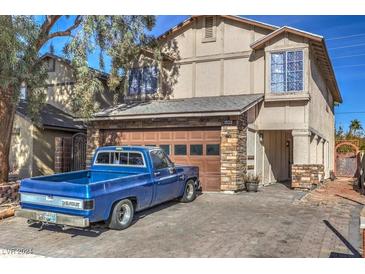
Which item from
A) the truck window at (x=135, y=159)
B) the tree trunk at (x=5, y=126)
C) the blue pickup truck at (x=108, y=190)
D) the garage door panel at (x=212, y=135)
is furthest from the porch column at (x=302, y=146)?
the tree trunk at (x=5, y=126)

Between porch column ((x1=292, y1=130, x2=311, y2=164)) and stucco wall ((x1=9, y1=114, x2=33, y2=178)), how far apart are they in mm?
12139

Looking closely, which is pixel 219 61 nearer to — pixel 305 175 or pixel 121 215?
pixel 305 175

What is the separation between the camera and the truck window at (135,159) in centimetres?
845

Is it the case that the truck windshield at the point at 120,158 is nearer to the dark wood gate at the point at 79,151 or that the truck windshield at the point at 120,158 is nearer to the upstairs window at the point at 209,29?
the dark wood gate at the point at 79,151

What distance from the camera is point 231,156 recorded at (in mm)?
12164

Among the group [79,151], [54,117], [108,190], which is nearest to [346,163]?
[79,151]

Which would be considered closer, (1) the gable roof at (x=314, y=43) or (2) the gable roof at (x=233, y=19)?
(1) the gable roof at (x=314, y=43)

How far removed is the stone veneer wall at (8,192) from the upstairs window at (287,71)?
1079 cm

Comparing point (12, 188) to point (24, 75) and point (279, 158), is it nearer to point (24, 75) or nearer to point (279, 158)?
point (24, 75)

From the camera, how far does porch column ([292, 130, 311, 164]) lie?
1377cm

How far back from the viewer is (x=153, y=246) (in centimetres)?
602

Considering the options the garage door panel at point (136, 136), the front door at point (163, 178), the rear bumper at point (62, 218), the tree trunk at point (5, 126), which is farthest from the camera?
the garage door panel at point (136, 136)

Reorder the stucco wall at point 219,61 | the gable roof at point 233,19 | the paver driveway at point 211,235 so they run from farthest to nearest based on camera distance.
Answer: the stucco wall at point 219,61, the gable roof at point 233,19, the paver driveway at point 211,235
